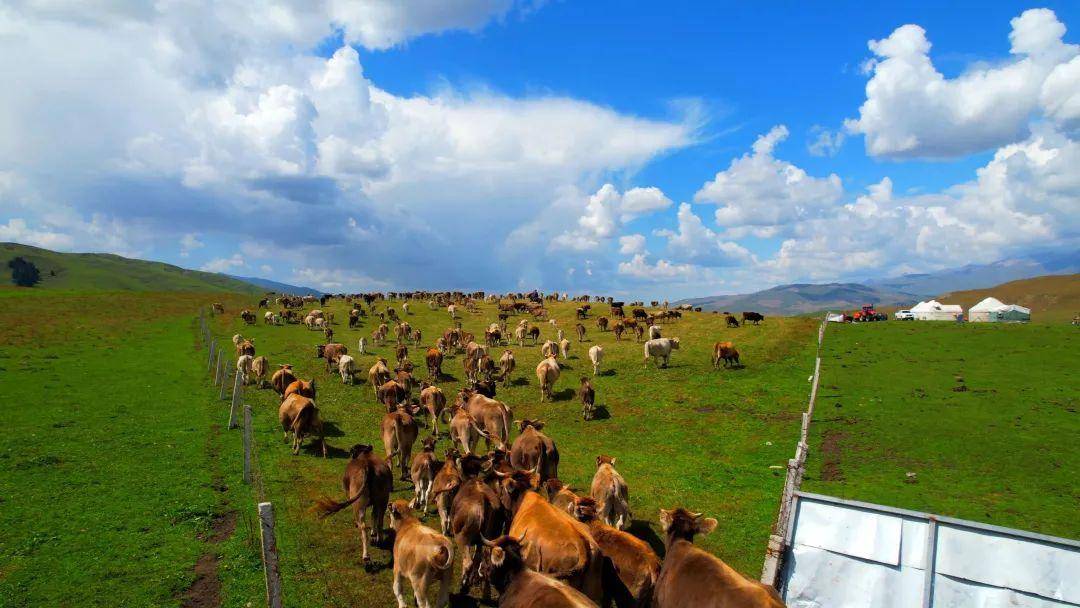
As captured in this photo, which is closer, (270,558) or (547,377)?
(270,558)

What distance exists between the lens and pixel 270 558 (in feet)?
25.5

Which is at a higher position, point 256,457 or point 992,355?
point 992,355

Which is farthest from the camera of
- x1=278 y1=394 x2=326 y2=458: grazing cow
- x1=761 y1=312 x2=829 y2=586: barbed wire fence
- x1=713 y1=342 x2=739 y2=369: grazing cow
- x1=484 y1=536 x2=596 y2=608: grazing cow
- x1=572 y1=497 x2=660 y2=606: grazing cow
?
x1=713 y1=342 x2=739 y2=369: grazing cow

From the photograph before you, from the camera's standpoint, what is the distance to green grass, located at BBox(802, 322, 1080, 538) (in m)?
17.5

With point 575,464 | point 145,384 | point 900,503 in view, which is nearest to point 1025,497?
point 900,503

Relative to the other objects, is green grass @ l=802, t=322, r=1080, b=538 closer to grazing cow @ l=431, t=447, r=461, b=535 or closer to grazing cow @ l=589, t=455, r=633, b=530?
grazing cow @ l=589, t=455, r=633, b=530

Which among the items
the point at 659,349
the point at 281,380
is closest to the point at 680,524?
the point at 281,380

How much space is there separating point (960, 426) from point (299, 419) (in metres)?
28.8

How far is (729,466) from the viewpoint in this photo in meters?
20.8

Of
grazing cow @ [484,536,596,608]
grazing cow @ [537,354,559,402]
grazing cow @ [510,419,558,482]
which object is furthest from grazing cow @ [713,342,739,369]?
grazing cow @ [484,536,596,608]

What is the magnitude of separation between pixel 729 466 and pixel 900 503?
18.6 ft

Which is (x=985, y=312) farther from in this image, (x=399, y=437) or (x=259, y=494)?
(x=259, y=494)

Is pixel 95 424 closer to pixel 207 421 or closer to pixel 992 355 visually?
pixel 207 421

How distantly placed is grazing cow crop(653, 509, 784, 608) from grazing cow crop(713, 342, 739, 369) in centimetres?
2799
